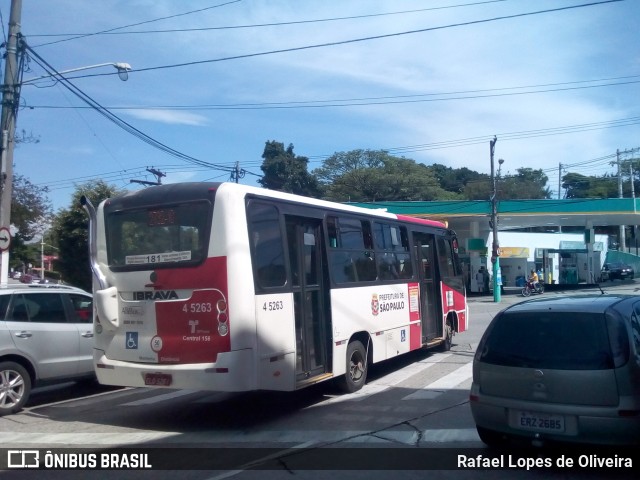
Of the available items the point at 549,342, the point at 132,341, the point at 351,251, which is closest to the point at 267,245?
the point at 132,341

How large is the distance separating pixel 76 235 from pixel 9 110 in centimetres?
660

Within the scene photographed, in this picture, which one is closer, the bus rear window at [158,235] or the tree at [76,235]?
the bus rear window at [158,235]

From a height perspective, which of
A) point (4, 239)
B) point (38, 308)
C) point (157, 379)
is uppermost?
point (4, 239)

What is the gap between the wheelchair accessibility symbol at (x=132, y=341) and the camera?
8.98 metres

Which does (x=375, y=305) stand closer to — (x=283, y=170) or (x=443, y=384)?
(x=443, y=384)

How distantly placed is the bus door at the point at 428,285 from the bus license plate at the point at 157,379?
7.17 metres

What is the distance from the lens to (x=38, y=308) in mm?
10477

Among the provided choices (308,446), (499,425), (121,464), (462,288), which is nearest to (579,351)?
(499,425)

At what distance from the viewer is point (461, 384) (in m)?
11.7

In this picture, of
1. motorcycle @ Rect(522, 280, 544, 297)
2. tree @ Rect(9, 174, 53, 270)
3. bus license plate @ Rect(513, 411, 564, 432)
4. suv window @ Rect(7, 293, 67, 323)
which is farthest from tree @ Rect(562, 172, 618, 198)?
bus license plate @ Rect(513, 411, 564, 432)

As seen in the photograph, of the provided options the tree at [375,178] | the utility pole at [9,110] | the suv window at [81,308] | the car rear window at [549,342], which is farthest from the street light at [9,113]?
the tree at [375,178]

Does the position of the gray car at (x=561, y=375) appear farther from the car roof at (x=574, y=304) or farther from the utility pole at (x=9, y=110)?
the utility pole at (x=9, y=110)

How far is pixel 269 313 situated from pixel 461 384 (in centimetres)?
459

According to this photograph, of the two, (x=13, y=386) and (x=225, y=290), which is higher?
(x=225, y=290)
